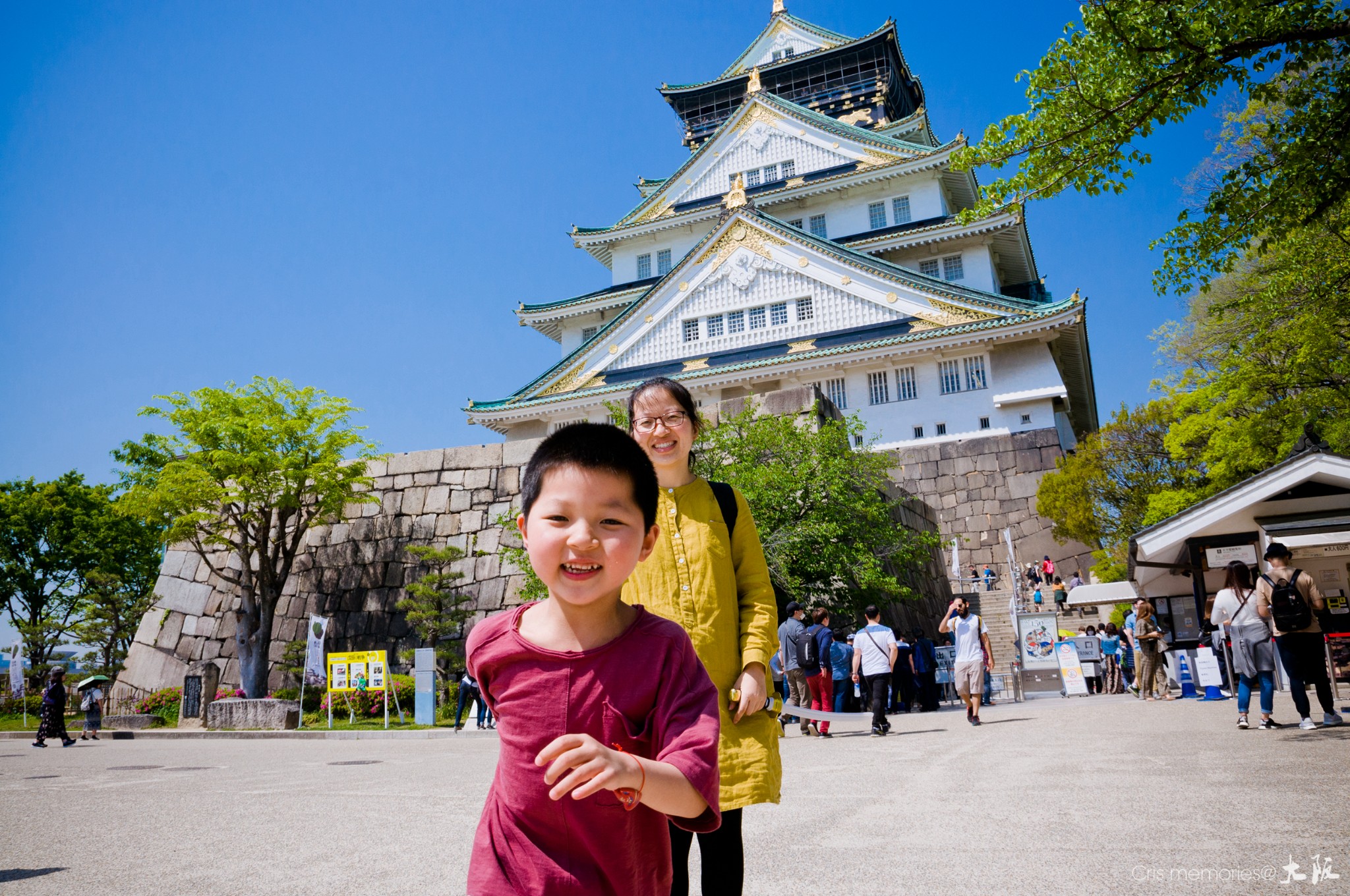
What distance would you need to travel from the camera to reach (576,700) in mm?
1646

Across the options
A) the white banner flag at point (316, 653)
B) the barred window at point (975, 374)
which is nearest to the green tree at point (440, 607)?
the white banner flag at point (316, 653)

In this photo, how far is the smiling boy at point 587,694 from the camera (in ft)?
5.25

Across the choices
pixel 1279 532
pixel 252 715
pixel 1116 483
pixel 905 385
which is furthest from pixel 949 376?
pixel 252 715

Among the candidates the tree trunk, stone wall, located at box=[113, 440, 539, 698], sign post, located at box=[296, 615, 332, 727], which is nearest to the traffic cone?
stone wall, located at box=[113, 440, 539, 698]

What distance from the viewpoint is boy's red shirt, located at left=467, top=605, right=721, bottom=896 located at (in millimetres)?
1602

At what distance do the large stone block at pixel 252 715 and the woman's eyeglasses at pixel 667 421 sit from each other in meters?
13.9

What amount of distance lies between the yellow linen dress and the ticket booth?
35.1ft

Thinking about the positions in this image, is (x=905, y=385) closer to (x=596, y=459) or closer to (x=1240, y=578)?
(x=1240, y=578)

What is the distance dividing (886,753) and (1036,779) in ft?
7.64

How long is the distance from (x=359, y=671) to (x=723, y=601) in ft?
44.2

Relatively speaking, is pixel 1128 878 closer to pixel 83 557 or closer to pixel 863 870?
pixel 863 870

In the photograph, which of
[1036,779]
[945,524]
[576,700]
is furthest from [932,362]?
[576,700]

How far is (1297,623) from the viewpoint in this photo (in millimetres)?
7426

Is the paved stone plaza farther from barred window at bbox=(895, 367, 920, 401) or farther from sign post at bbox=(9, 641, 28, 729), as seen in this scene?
barred window at bbox=(895, 367, 920, 401)
